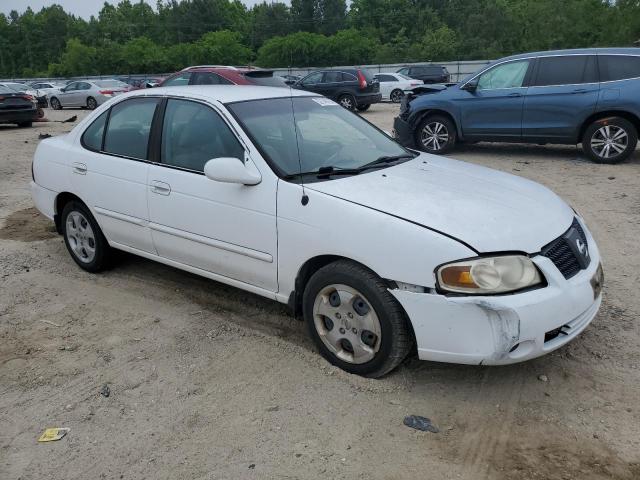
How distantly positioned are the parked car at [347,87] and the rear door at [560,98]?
37.6 ft

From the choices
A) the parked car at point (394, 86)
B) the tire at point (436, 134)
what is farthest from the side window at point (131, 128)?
the parked car at point (394, 86)

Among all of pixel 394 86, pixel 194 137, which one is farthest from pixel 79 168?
pixel 394 86

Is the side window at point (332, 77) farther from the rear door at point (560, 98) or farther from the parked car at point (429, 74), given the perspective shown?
the rear door at point (560, 98)

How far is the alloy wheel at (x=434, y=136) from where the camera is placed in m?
10.8

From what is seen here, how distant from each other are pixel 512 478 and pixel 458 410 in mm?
565

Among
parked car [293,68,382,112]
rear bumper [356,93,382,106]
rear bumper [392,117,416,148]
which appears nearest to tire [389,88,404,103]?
parked car [293,68,382,112]

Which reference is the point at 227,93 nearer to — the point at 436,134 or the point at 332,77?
the point at 436,134

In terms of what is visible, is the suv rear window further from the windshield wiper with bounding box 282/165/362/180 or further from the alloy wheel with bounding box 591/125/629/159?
the windshield wiper with bounding box 282/165/362/180

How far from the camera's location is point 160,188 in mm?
4293

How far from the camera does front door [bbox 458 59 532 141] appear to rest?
33.1 feet

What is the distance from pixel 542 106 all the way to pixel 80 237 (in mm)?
7732

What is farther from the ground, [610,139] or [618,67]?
[618,67]

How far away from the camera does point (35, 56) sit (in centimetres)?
9069

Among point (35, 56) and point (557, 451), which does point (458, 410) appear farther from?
point (35, 56)
